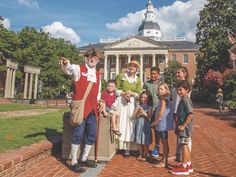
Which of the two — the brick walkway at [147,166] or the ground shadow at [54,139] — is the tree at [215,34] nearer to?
the brick walkway at [147,166]

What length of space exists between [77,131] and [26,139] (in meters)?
1.38

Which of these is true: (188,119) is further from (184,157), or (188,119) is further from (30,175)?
(30,175)

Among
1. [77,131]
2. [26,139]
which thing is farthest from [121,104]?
[26,139]

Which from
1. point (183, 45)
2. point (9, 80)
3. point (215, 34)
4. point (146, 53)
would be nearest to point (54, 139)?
point (9, 80)

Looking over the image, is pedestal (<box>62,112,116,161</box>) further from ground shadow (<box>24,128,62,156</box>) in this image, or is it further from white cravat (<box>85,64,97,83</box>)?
white cravat (<box>85,64,97,83</box>)

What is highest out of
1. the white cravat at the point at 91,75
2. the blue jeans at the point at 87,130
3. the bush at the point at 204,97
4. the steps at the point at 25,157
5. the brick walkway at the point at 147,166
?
the bush at the point at 204,97

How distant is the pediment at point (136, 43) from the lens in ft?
217

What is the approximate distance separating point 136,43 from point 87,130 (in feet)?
208

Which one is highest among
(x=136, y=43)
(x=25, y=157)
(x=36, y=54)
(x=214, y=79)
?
(x=136, y=43)

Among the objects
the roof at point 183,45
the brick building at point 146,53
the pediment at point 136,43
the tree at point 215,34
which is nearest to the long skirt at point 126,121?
the tree at point 215,34

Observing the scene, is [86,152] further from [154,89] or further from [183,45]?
[183,45]

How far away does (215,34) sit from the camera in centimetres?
3234

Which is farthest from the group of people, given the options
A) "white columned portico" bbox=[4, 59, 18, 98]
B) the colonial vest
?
"white columned portico" bbox=[4, 59, 18, 98]

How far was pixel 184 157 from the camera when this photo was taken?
5.12 meters
